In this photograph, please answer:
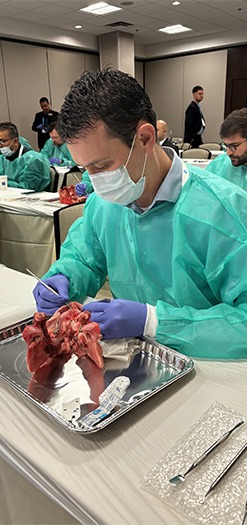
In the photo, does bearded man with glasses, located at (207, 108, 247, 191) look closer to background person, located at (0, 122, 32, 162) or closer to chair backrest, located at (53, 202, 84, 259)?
chair backrest, located at (53, 202, 84, 259)

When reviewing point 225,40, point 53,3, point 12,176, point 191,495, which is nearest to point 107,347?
point 191,495

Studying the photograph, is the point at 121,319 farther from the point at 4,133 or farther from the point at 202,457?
the point at 4,133

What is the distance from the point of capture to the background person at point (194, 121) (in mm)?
7125

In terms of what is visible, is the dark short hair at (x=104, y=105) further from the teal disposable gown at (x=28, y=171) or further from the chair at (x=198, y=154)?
the chair at (x=198, y=154)

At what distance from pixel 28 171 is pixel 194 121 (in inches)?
178

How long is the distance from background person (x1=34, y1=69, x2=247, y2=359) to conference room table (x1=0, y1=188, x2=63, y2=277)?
1.56 meters

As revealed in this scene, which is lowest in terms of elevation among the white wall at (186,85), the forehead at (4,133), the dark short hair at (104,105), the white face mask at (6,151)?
the white face mask at (6,151)

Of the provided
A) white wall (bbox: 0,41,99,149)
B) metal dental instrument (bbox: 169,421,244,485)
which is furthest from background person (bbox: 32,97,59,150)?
metal dental instrument (bbox: 169,421,244,485)

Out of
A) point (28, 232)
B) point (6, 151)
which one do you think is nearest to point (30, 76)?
point (6, 151)

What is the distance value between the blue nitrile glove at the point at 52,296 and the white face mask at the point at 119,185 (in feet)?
0.92

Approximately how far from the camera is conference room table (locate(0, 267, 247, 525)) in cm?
55

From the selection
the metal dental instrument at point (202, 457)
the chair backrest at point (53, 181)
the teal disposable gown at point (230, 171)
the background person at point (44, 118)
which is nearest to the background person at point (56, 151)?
the chair backrest at point (53, 181)

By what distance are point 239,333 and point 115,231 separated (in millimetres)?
468

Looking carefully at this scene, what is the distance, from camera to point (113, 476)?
0.59m
